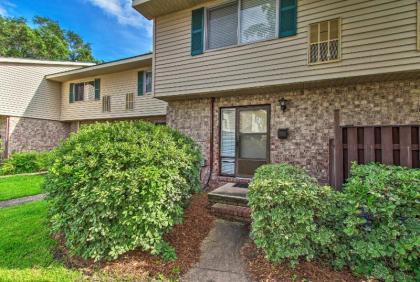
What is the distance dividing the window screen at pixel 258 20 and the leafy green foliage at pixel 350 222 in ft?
14.3

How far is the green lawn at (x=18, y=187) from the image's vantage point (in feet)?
23.6

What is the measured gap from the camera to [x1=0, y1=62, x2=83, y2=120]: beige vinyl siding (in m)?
12.5

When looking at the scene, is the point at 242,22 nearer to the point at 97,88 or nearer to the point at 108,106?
the point at 108,106

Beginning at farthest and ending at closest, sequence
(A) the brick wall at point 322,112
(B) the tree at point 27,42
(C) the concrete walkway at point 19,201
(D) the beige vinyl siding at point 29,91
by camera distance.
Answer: (B) the tree at point 27,42 < (D) the beige vinyl siding at point 29,91 < (C) the concrete walkway at point 19,201 < (A) the brick wall at point 322,112

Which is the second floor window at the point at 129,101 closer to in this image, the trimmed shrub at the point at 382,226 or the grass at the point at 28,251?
the grass at the point at 28,251

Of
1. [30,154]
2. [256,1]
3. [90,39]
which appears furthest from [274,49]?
[90,39]

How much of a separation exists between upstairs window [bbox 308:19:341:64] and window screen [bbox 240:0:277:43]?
3.20 feet

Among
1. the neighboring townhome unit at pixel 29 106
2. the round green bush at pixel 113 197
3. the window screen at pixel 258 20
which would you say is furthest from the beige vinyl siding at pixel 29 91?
the window screen at pixel 258 20

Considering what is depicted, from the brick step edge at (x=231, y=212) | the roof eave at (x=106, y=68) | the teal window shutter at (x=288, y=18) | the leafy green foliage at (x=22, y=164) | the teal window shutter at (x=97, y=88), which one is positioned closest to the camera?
the brick step edge at (x=231, y=212)

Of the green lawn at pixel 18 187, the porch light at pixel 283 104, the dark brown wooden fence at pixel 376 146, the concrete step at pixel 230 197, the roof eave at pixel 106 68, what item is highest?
the roof eave at pixel 106 68

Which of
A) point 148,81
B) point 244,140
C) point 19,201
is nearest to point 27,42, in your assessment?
point 148,81

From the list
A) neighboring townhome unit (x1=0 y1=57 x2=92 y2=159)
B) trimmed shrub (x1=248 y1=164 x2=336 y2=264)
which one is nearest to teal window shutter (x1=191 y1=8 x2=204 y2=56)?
trimmed shrub (x1=248 y1=164 x2=336 y2=264)

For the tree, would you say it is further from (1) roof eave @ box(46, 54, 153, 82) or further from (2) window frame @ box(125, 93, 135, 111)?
(2) window frame @ box(125, 93, 135, 111)

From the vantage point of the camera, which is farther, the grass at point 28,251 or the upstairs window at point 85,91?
the upstairs window at point 85,91
